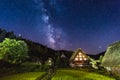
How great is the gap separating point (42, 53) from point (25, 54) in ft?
179

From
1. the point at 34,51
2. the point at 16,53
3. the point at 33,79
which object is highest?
the point at 34,51

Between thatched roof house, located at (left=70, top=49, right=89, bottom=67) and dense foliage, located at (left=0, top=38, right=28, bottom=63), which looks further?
thatched roof house, located at (left=70, top=49, right=89, bottom=67)

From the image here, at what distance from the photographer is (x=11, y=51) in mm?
91562

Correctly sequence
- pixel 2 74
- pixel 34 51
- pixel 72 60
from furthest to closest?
pixel 34 51
pixel 72 60
pixel 2 74

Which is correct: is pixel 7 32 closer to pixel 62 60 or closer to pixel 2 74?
pixel 62 60

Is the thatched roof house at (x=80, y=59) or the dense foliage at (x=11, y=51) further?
the thatched roof house at (x=80, y=59)

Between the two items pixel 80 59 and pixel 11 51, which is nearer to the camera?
pixel 11 51

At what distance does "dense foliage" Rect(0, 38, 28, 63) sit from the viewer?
89188mm

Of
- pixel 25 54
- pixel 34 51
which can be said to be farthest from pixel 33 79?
pixel 34 51

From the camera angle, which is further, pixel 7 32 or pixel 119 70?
pixel 7 32

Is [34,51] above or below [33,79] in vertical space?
above

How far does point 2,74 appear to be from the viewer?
210 ft

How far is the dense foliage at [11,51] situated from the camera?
Answer: 8919 centimetres

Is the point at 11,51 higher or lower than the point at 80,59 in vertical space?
lower
